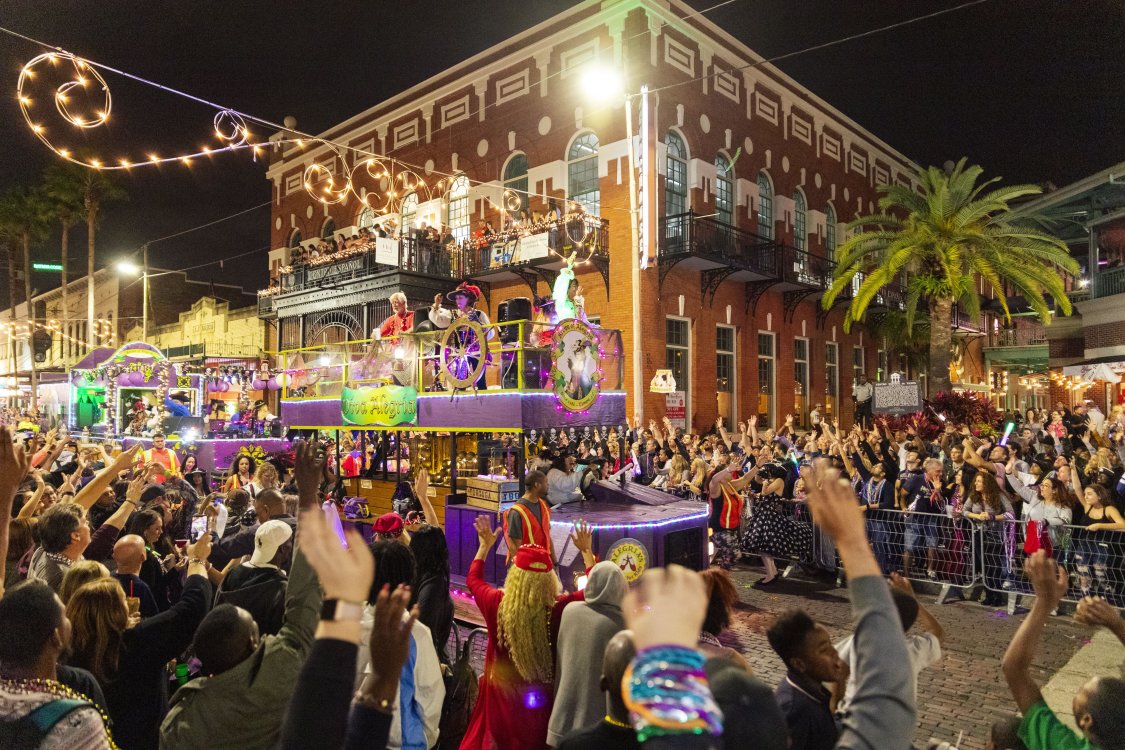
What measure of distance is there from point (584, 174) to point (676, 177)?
9.34ft

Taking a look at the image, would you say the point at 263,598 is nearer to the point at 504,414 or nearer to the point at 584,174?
the point at 504,414

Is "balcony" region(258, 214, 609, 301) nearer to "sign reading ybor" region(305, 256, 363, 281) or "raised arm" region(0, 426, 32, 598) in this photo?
"sign reading ybor" region(305, 256, 363, 281)

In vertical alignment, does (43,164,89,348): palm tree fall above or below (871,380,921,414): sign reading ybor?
above

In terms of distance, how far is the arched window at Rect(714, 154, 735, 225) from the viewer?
22158 mm

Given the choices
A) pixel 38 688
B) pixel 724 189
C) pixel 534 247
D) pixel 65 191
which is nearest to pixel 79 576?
pixel 38 688

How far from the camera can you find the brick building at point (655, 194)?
1959 centimetres

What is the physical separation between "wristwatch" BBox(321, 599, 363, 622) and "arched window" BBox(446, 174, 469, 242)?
22.4 m

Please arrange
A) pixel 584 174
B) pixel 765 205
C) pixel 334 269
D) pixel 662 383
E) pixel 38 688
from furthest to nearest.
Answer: pixel 765 205
pixel 334 269
pixel 584 174
pixel 662 383
pixel 38 688

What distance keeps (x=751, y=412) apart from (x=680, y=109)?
1012cm

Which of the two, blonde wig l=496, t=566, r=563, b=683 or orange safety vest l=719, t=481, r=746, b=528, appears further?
orange safety vest l=719, t=481, r=746, b=528

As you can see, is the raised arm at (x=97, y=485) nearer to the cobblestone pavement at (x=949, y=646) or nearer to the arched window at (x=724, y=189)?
the cobblestone pavement at (x=949, y=646)

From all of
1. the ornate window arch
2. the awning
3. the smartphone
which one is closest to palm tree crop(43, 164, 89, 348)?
the ornate window arch

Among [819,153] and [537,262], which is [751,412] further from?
[819,153]

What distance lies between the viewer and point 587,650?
335cm
